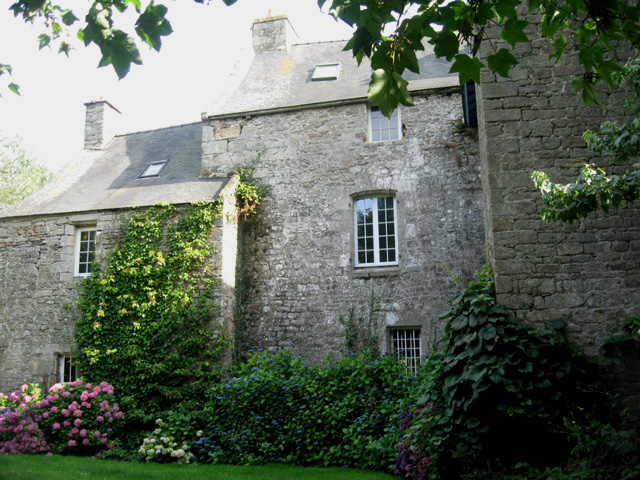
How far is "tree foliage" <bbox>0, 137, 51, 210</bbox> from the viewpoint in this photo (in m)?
25.6

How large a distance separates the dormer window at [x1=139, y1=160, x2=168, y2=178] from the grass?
6831 mm

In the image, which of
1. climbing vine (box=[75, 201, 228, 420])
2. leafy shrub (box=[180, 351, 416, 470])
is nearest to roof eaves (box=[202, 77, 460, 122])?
climbing vine (box=[75, 201, 228, 420])

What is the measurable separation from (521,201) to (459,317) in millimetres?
A: 1517

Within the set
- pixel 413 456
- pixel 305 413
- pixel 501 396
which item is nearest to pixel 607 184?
pixel 501 396

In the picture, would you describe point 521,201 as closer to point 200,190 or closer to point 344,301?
point 344,301

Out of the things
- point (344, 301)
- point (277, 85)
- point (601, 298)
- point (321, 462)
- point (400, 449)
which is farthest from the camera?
point (277, 85)

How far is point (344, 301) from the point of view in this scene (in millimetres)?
10961

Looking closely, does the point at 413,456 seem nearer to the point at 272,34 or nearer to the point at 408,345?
the point at 408,345

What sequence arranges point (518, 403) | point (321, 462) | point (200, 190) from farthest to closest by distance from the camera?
point (200, 190), point (321, 462), point (518, 403)

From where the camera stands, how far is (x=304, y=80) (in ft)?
43.5

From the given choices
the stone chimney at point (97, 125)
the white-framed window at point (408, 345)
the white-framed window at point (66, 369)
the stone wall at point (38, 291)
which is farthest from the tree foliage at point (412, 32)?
the stone chimney at point (97, 125)

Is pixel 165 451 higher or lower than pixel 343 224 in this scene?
lower

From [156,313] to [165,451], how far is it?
285 cm

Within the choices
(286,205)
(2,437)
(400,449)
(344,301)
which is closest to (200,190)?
(286,205)
